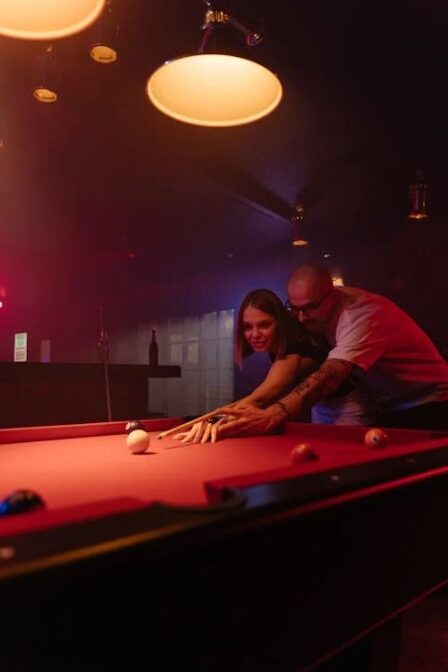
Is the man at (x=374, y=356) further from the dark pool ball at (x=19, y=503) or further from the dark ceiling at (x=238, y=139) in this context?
the dark pool ball at (x=19, y=503)

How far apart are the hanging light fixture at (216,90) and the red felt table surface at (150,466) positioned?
122 cm

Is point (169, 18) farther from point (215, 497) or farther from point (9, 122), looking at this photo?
point (215, 497)

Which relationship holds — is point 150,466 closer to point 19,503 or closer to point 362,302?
point 19,503

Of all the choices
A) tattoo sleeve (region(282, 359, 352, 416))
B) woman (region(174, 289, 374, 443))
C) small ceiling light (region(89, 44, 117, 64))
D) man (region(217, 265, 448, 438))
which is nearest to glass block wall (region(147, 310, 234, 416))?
woman (region(174, 289, 374, 443))

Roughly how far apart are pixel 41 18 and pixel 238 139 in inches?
91.3

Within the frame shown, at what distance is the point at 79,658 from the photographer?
68 centimetres

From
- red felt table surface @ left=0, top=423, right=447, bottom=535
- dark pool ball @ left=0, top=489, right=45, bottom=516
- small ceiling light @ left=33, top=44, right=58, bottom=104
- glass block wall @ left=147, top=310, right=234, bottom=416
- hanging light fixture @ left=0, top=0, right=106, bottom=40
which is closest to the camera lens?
dark pool ball @ left=0, top=489, right=45, bottom=516

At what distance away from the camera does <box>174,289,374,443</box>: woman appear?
301 centimetres

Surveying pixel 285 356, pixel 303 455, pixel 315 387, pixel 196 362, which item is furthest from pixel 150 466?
pixel 196 362

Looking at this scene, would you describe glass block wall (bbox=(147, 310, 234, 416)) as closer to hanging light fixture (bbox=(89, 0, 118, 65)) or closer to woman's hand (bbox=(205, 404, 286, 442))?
woman's hand (bbox=(205, 404, 286, 442))

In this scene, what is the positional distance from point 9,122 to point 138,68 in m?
1.06

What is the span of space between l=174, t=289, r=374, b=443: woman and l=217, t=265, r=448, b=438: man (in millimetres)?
107

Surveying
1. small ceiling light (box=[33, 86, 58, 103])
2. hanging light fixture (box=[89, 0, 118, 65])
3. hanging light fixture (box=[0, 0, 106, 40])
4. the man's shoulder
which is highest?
hanging light fixture (box=[89, 0, 118, 65])

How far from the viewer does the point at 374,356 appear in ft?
8.98
